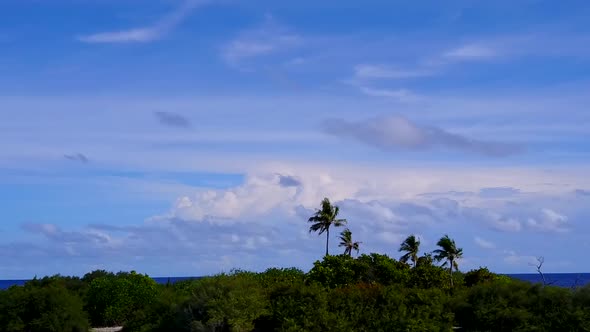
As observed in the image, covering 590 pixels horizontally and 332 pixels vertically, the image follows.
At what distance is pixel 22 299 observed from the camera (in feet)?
150

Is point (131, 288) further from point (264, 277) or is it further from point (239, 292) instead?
point (239, 292)

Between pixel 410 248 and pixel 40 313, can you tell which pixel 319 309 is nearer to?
pixel 40 313

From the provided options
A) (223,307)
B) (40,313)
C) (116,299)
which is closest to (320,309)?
(223,307)

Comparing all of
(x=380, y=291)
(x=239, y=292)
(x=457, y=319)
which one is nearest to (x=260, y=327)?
(x=239, y=292)

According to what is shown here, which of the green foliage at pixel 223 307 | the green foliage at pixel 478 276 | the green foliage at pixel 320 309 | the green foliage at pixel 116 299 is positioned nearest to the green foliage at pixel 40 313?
the green foliage at pixel 320 309

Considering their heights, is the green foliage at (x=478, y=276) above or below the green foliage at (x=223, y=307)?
above

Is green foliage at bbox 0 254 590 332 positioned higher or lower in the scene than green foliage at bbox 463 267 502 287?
lower

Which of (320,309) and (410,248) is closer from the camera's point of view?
(320,309)

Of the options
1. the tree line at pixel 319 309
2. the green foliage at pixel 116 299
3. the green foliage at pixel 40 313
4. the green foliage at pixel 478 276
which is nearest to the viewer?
the tree line at pixel 319 309

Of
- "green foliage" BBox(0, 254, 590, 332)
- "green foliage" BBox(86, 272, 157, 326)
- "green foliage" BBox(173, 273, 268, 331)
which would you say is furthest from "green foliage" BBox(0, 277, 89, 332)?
"green foliage" BBox(173, 273, 268, 331)

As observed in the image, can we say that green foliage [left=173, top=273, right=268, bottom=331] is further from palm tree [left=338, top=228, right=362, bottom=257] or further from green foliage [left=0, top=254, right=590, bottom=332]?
palm tree [left=338, top=228, right=362, bottom=257]

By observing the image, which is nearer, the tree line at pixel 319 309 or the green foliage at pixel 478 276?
the tree line at pixel 319 309

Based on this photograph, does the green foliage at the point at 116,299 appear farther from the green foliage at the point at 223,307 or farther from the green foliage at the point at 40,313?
the green foliage at the point at 223,307

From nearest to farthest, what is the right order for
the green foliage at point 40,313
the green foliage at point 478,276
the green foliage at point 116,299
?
the green foliage at point 40,313 < the green foliage at point 116,299 < the green foliage at point 478,276
